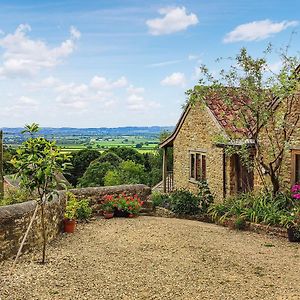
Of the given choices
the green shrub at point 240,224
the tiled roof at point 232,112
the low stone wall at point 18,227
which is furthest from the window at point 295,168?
the low stone wall at point 18,227

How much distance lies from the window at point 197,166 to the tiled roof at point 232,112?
217cm

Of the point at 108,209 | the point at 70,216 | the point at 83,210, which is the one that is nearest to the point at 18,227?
the point at 70,216

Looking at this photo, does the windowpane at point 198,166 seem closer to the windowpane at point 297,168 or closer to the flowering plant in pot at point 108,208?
the windowpane at point 297,168

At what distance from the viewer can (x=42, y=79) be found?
23000 millimetres

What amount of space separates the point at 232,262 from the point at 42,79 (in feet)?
53.9

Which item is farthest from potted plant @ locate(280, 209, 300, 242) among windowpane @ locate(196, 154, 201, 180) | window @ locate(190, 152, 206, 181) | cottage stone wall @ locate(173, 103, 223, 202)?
windowpane @ locate(196, 154, 201, 180)

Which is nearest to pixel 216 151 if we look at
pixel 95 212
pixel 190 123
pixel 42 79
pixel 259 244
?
pixel 190 123

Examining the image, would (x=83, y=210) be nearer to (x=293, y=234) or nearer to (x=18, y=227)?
(x=18, y=227)

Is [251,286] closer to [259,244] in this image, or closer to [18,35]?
[259,244]

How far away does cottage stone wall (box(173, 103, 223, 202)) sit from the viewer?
18906 millimetres

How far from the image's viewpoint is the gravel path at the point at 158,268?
7410 mm

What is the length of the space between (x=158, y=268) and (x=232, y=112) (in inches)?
371

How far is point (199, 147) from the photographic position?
67.8ft

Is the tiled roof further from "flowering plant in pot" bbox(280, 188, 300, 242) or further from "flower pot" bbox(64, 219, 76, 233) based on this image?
"flower pot" bbox(64, 219, 76, 233)
